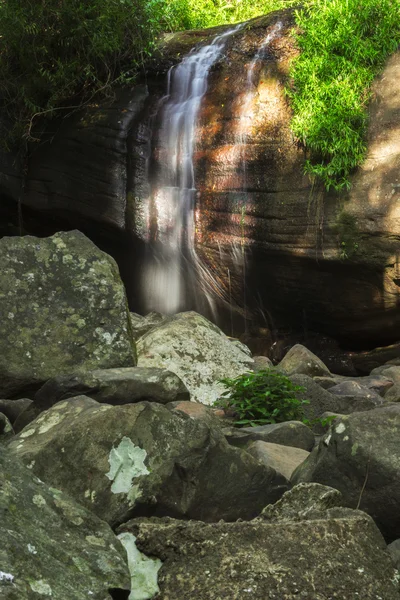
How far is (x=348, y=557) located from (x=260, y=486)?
1095 mm

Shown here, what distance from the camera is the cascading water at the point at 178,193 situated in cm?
1317

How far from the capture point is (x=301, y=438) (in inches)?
198

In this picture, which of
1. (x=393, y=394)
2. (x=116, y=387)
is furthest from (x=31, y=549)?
(x=393, y=394)

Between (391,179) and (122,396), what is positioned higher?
(391,179)

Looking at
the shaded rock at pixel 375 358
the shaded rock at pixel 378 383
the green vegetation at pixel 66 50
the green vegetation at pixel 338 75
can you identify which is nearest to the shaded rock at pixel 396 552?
the shaded rock at pixel 378 383

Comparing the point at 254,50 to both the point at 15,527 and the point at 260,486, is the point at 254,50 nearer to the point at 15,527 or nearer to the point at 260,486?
the point at 260,486

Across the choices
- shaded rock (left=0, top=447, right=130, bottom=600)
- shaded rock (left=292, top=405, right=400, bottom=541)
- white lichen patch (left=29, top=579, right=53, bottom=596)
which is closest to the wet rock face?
shaded rock (left=292, top=405, right=400, bottom=541)

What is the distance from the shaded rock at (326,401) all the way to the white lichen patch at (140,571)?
392 centimetres

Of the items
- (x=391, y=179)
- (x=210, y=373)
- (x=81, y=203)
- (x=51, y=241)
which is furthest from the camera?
(x=81, y=203)

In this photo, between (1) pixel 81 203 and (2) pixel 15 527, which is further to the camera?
(1) pixel 81 203

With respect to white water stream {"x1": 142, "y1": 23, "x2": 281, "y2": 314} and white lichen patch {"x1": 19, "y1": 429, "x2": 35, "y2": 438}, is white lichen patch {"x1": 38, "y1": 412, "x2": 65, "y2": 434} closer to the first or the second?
white lichen patch {"x1": 19, "y1": 429, "x2": 35, "y2": 438}

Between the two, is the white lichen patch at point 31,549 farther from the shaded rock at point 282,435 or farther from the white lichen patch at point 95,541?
the shaded rock at point 282,435

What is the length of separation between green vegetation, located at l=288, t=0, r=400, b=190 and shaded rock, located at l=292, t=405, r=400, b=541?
323 inches

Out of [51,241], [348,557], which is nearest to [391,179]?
[51,241]
